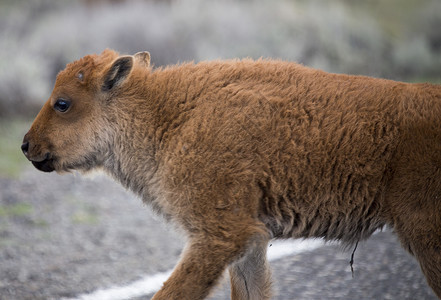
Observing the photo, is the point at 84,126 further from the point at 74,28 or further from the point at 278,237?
the point at 74,28

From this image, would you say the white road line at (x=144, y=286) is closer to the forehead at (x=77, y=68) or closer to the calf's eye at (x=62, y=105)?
the calf's eye at (x=62, y=105)

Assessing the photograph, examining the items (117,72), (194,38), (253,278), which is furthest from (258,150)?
(194,38)

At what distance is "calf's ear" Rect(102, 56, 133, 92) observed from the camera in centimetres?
434

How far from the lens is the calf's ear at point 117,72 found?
4336mm

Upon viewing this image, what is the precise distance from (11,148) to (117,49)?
5457mm

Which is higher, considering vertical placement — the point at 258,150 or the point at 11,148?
the point at 258,150

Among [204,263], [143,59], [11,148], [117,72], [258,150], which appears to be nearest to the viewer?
[204,263]

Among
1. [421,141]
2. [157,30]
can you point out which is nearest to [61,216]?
[421,141]

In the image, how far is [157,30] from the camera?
14.7m

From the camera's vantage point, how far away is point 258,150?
403cm

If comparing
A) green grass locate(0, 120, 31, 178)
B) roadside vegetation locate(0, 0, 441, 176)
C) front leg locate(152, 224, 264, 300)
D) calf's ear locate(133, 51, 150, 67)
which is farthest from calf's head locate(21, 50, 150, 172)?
roadside vegetation locate(0, 0, 441, 176)

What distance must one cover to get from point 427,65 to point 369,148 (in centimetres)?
1315

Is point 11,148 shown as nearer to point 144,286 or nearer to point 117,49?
point 144,286

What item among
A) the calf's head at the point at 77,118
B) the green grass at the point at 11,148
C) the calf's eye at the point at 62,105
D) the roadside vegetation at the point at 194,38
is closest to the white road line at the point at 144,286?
the calf's head at the point at 77,118
